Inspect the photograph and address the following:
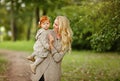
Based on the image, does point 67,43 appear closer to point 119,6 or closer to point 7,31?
point 119,6

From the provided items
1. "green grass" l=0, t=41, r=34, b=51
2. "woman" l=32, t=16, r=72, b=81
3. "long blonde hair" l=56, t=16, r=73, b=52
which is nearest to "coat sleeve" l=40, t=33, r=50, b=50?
"woman" l=32, t=16, r=72, b=81

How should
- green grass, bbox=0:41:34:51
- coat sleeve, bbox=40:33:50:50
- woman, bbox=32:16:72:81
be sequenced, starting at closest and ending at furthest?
1. coat sleeve, bbox=40:33:50:50
2. woman, bbox=32:16:72:81
3. green grass, bbox=0:41:34:51

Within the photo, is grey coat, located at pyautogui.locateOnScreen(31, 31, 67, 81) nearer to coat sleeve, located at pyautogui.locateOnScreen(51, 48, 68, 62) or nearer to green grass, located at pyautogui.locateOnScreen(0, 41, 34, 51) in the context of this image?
coat sleeve, located at pyautogui.locateOnScreen(51, 48, 68, 62)

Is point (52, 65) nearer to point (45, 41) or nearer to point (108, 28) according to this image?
point (45, 41)

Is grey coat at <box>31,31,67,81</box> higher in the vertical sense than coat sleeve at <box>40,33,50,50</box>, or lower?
lower

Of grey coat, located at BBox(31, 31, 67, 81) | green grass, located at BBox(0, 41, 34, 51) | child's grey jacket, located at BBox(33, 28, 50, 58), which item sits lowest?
green grass, located at BBox(0, 41, 34, 51)

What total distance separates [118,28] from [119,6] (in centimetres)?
92

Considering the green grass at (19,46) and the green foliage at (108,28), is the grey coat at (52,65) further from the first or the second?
the green grass at (19,46)

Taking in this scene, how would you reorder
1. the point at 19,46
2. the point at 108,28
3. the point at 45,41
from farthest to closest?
the point at 19,46 < the point at 108,28 < the point at 45,41

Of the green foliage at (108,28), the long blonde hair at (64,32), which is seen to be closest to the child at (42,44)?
the long blonde hair at (64,32)

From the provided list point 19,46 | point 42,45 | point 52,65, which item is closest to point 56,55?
point 52,65

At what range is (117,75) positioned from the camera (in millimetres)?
13711

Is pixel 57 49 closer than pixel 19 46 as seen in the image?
Yes

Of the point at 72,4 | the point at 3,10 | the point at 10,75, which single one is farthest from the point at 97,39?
the point at 3,10
